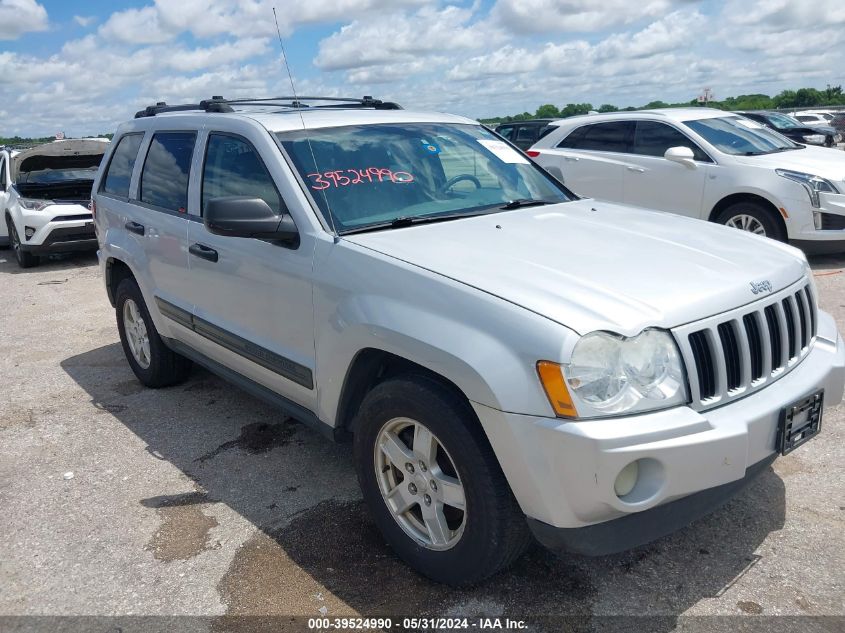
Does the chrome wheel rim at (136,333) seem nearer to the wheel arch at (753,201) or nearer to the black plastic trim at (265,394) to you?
the black plastic trim at (265,394)

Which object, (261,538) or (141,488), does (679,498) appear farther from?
(141,488)

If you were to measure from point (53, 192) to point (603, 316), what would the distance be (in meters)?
11.1

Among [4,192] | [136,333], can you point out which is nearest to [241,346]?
[136,333]

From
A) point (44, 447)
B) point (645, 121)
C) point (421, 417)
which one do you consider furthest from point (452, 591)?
point (645, 121)

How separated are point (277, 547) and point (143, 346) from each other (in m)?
2.53

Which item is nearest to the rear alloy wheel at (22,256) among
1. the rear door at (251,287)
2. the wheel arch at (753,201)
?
the rear door at (251,287)

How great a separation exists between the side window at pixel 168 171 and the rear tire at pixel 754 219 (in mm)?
5840

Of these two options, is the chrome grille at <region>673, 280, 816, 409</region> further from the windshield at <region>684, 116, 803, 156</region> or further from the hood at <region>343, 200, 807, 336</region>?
the windshield at <region>684, 116, 803, 156</region>

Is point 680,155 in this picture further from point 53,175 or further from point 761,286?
point 53,175

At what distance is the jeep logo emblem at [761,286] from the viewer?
2751 mm

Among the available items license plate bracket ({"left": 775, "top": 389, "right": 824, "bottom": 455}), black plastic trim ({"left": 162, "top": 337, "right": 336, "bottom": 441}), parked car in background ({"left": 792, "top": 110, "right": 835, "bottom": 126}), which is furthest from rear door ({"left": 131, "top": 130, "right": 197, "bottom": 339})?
parked car in background ({"left": 792, "top": 110, "right": 835, "bottom": 126})

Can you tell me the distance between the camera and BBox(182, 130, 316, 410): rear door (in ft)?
10.9

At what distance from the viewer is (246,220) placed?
3.14 meters

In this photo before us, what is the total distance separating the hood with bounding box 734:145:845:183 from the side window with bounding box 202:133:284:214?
240 inches
